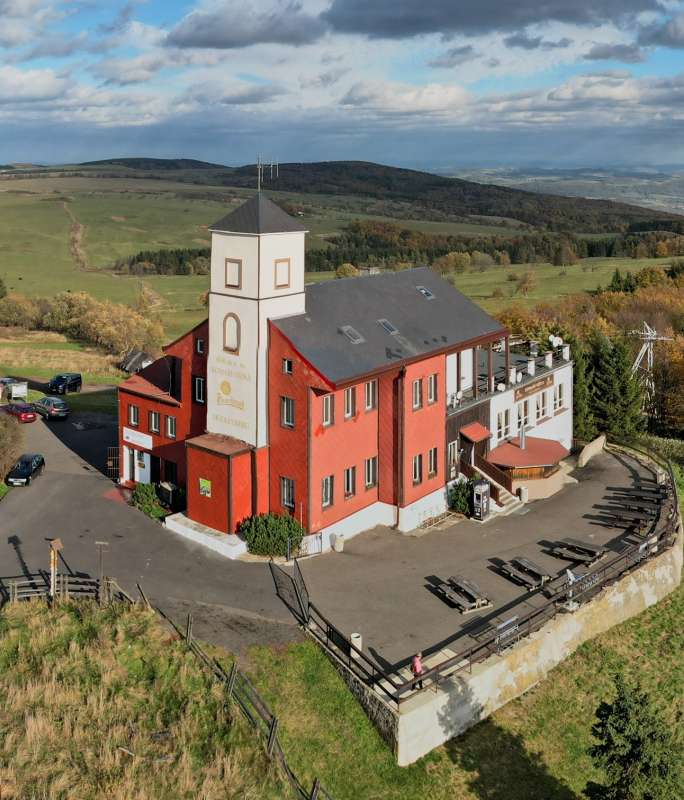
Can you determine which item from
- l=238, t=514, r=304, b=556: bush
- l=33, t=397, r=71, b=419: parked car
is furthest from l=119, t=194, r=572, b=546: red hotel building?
l=33, t=397, r=71, b=419: parked car

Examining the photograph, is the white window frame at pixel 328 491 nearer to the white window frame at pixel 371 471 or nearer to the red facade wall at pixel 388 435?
the white window frame at pixel 371 471

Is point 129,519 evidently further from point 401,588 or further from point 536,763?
point 536,763

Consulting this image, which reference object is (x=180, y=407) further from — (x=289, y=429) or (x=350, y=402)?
(x=350, y=402)

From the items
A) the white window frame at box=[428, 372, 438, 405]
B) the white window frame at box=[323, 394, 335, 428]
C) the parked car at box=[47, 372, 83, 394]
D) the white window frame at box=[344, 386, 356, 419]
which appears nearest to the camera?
the white window frame at box=[323, 394, 335, 428]

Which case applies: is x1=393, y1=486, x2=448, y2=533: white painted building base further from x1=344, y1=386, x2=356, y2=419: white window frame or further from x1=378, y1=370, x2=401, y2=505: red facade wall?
x1=344, y1=386, x2=356, y2=419: white window frame

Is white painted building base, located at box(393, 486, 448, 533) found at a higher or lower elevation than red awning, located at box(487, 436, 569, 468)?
lower

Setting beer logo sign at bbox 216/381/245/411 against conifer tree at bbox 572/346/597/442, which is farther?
conifer tree at bbox 572/346/597/442
